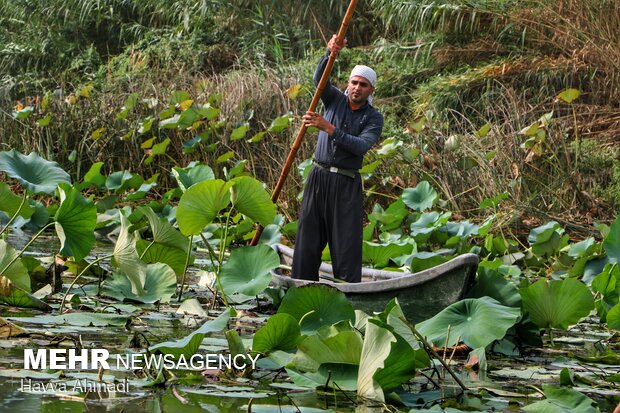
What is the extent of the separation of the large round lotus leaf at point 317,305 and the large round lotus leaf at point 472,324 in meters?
0.35

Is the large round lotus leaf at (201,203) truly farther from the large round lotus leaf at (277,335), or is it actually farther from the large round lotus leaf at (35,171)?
the large round lotus leaf at (277,335)

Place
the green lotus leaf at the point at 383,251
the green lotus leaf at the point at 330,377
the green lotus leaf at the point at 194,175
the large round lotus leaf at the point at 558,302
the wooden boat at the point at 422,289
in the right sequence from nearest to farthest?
the green lotus leaf at the point at 330,377 < the large round lotus leaf at the point at 558,302 < the wooden boat at the point at 422,289 < the green lotus leaf at the point at 194,175 < the green lotus leaf at the point at 383,251

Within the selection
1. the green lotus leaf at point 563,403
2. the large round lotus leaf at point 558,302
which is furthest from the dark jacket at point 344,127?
the green lotus leaf at point 563,403

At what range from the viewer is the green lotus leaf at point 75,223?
5.28 m

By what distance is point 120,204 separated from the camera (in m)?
11.5

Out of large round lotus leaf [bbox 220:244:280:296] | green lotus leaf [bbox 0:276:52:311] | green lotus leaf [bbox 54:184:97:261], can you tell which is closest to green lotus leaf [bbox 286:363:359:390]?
large round lotus leaf [bbox 220:244:280:296]

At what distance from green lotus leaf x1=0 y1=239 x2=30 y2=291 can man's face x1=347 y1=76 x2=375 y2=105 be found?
216 cm

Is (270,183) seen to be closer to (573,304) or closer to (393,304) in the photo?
(573,304)

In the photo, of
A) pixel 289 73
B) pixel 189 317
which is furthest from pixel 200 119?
pixel 189 317

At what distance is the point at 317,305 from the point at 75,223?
4.76ft

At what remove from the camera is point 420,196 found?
28.8ft

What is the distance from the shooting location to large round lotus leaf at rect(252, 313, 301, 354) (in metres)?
4.09

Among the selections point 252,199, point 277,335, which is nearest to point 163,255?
point 252,199

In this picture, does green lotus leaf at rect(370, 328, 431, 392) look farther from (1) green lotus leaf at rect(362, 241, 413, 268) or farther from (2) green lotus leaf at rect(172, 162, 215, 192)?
(1) green lotus leaf at rect(362, 241, 413, 268)
